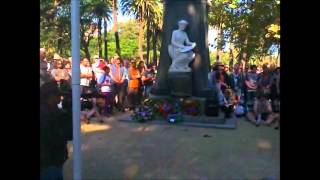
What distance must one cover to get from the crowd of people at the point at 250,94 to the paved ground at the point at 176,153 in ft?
2.51

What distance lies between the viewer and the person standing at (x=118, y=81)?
1266 centimetres

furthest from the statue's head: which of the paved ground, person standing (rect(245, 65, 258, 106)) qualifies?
person standing (rect(245, 65, 258, 106))

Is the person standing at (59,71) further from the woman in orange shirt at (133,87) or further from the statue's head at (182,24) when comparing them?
the statue's head at (182,24)

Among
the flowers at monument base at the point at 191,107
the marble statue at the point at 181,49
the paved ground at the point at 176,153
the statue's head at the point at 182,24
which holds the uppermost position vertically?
the statue's head at the point at 182,24

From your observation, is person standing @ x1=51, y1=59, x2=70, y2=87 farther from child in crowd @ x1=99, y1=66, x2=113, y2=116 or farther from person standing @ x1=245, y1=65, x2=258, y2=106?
person standing @ x1=245, y1=65, x2=258, y2=106

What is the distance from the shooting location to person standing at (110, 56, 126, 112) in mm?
12664

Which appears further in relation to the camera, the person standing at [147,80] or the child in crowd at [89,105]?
the person standing at [147,80]

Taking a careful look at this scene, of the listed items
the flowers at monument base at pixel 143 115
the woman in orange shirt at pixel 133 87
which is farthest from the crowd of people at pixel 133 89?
the flowers at monument base at pixel 143 115

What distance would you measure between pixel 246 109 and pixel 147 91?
302 centimetres

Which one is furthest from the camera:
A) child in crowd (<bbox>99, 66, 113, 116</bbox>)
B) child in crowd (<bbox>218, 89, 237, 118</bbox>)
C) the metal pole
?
child in crowd (<bbox>218, 89, 237, 118</bbox>)

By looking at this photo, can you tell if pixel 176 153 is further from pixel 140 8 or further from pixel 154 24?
pixel 154 24

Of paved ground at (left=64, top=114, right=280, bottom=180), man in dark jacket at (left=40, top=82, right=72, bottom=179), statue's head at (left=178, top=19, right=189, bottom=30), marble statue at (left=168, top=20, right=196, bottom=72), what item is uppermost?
statue's head at (left=178, top=19, right=189, bottom=30)

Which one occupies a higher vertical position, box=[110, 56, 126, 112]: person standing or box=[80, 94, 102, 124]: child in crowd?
box=[110, 56, 126, 112]: person standing

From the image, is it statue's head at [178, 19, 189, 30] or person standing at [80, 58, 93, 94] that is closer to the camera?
person standing at [80, 58, 93, 94]
